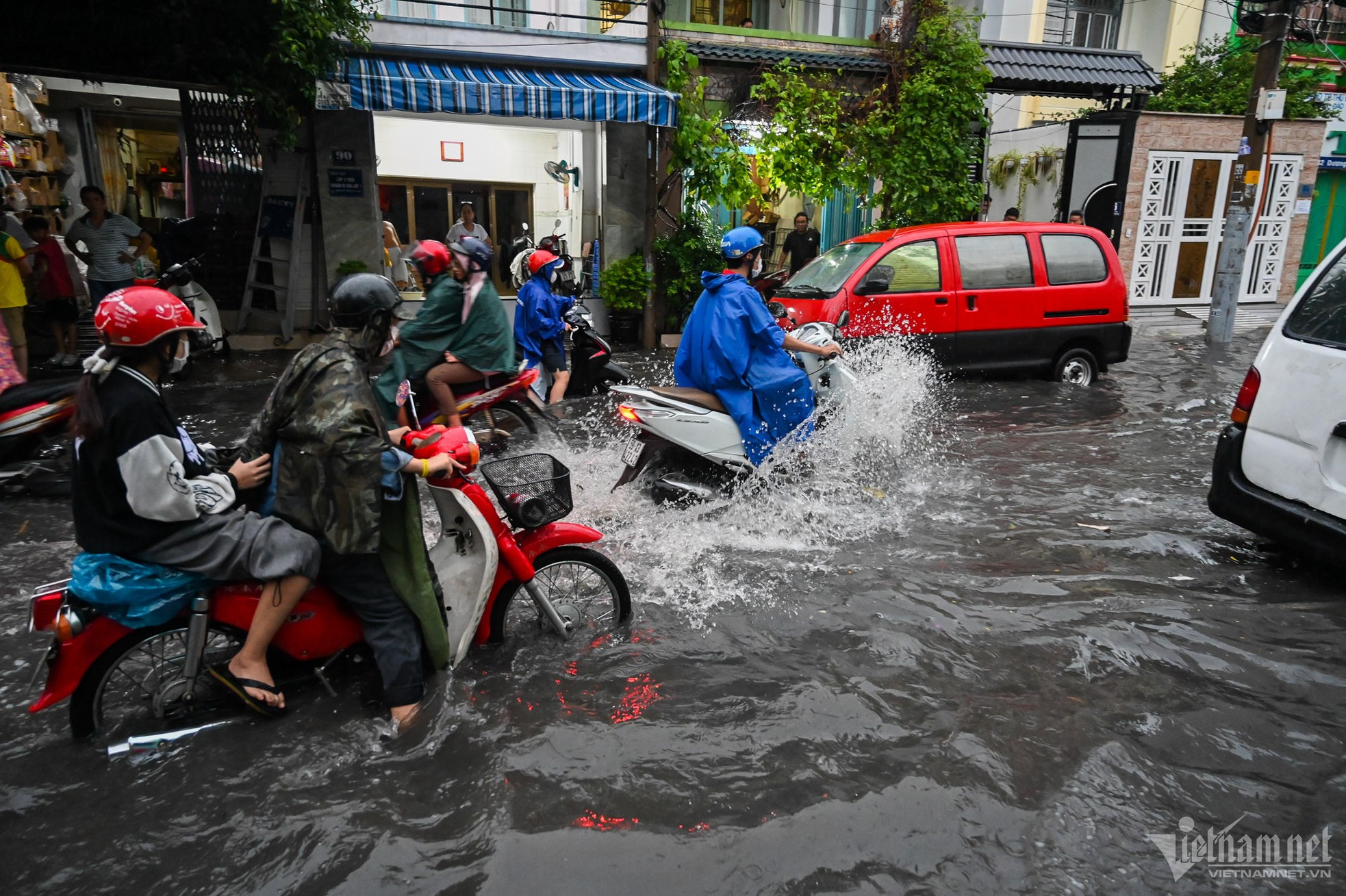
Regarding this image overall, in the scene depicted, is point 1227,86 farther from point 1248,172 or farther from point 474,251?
point 474,251

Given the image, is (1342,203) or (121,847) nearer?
(121,847)

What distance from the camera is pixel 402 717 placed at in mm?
3277

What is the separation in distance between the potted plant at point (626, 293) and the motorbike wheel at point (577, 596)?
8.58m

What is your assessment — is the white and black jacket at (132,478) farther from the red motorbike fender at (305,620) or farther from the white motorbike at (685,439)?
the white motorbike at (685,439)

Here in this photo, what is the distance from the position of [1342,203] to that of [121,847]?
921 inches

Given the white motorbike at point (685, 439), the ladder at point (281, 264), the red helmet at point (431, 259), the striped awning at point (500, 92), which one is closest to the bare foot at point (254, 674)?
the white motorbike at point (685, 439)

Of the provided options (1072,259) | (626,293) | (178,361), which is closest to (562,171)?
(626,293)

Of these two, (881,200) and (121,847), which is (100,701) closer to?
(121,847)

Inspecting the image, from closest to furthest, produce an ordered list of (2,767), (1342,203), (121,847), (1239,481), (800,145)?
(121,847)
(2,767)
(1239,481)
(800,145)
(1342,203)

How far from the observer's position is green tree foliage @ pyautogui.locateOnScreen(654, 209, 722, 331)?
12.3 metres

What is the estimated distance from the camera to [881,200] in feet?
42.9

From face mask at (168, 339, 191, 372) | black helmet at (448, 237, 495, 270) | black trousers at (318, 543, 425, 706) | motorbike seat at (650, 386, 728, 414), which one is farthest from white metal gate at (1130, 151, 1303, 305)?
black trousers at (318, 543, 425, 706)

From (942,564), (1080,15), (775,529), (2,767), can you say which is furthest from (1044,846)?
(1080,15)

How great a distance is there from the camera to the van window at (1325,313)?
14.4 ft
